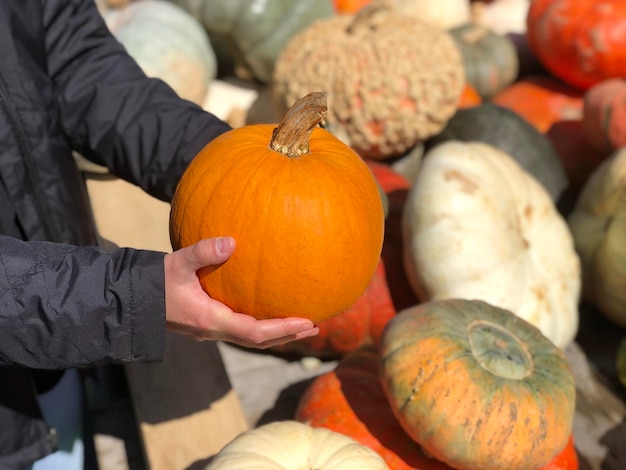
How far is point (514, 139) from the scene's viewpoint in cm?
303

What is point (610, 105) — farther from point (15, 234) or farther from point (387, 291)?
point (15, 234)

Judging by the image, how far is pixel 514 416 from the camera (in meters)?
1.53

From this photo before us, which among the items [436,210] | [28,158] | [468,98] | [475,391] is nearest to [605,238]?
[436,210]

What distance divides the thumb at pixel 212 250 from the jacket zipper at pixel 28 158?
0.66 meters

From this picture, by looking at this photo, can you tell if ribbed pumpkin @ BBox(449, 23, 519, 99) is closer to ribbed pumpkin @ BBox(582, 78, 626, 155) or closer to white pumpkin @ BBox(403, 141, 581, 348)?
ribbed pumpkin @ BBox(582, 78, 626, 155)

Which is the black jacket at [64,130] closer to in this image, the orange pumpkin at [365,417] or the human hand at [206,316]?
the human hand at [206,316]

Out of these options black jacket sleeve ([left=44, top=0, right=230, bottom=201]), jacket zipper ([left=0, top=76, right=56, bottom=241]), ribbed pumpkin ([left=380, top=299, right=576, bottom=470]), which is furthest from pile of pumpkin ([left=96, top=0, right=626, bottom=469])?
jacket zipper ([left=0, top=76, right=56, bottom=241])

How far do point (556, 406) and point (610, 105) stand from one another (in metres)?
1.75

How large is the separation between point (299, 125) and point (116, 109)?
65 centimetres

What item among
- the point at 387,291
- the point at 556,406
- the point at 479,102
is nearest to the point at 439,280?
the point at 387,291

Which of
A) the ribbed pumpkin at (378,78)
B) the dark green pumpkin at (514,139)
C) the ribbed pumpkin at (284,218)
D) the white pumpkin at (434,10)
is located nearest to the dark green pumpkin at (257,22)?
the ribbed pumpkin at (378,78)

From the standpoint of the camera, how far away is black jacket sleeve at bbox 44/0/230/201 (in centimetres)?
154

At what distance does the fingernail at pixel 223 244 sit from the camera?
3.52ft

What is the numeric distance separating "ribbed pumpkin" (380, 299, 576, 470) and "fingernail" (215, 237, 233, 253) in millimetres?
701
